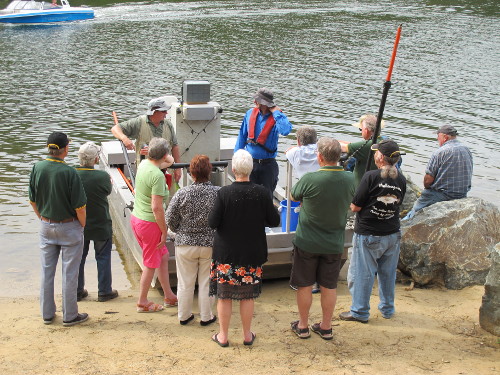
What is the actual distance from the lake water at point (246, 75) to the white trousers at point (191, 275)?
212 centimetres

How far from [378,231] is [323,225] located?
634mm

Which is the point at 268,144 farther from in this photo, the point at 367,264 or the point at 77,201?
the point at 77,201

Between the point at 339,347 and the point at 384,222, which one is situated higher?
the point at 384,222

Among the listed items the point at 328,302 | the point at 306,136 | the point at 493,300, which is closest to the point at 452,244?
the point at 493,300

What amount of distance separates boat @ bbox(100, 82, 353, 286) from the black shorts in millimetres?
1344

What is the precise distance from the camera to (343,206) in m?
5.31

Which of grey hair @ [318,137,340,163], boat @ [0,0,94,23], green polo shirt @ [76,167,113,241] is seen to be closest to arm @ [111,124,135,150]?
green polo shirt @ [76,167,113,241]

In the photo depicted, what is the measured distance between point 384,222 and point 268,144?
209 cm

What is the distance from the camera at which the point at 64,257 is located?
5715 millimetres

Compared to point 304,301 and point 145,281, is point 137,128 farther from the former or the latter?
point 304,301

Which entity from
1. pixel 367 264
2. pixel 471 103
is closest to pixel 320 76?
pixel 471 103

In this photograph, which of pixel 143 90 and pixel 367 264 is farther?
pixel 143 90

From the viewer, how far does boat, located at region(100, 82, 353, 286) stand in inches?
272

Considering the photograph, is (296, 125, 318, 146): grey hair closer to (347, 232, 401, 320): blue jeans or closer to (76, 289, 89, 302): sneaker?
(347, 232, 401, 320): blue jeans
